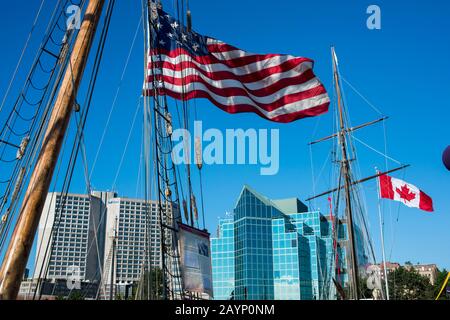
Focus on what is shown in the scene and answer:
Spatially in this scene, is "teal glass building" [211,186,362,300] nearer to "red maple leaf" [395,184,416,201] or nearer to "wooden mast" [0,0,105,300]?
"red maple leaf" [395,184,416,201]

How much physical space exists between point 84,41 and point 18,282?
10.8ft

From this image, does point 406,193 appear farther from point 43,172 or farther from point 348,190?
point 43,172

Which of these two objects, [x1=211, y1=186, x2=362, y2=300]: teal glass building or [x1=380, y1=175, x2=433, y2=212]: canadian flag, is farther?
[x1=211, y1=186, x2=362, y2=300]: teal glass building

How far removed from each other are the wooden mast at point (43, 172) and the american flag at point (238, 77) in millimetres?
8669

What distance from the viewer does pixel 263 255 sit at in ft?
274

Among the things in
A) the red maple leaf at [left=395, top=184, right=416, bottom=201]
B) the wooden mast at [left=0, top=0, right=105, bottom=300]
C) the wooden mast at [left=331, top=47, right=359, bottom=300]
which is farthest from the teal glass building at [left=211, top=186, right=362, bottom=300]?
Answer: the wooden mast at [left=0, top=0, right=105, bottom=300]

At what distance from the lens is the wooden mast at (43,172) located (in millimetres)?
5180

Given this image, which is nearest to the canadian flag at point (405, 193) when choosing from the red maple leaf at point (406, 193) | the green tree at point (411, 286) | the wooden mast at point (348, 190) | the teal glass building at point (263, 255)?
the red maple leaf at point (406, 193)

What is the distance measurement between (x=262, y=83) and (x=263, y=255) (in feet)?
229

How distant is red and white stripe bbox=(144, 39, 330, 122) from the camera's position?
1603 cm

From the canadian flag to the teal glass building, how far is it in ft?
166

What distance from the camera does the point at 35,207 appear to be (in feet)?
18.0

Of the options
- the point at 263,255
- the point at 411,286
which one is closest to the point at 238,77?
the point at 411,286
